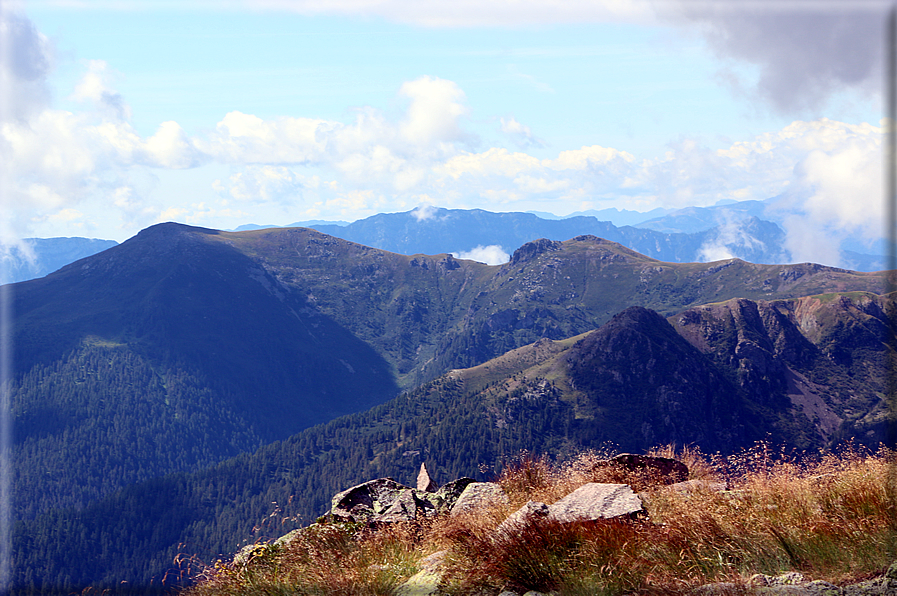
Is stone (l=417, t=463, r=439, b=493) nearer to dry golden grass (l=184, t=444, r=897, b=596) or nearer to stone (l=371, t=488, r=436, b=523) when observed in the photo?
stone (l=371, t=488, r=436, b=523)

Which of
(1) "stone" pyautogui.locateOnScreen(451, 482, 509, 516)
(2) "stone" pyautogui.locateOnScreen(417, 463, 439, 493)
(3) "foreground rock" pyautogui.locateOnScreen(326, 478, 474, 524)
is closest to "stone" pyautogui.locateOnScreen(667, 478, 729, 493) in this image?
(1) "stone" pyautogui.locateOnScreen(451, 482, 509, 516)

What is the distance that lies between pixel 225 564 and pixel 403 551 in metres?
3.61

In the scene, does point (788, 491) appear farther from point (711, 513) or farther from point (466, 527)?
point (466, 527)

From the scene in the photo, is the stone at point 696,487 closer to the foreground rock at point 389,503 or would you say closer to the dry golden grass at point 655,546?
the dry golden grass at point 655,546

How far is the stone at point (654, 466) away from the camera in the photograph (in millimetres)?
14641

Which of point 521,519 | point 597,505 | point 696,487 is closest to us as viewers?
point 521,519

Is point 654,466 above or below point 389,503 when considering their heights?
above

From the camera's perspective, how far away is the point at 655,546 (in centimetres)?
959

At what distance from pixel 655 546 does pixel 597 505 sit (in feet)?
5.53

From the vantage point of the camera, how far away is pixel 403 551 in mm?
11867

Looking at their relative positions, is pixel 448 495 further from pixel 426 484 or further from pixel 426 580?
pixel 426 580

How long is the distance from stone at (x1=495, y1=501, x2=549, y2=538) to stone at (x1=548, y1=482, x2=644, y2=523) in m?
0.21

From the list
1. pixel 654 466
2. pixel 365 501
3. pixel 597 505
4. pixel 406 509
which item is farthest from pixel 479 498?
pixel 654 466

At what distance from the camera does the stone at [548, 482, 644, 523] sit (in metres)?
10.7
